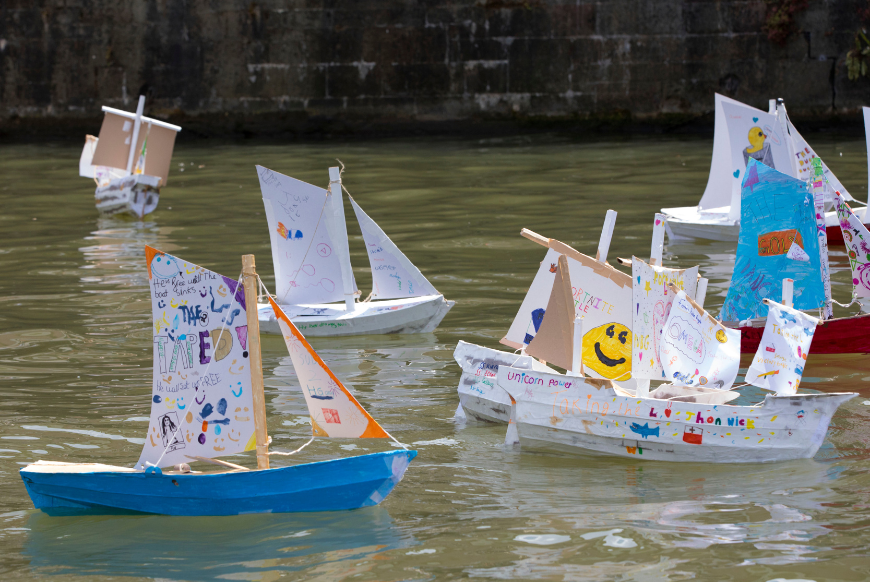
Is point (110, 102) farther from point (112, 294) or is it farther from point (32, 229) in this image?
point (112, 294)

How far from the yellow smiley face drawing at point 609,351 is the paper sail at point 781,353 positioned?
33.9 inches

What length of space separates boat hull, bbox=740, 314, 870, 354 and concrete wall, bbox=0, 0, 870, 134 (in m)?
14.0

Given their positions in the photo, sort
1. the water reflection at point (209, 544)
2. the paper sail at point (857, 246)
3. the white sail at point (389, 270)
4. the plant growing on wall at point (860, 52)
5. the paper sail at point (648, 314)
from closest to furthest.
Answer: the water reflection at point (209, 544) → the paper sail at point (648, 314) → the paper sail at point (857, 246) → the white sail at point (389, 270) → the plant growing on wall at point (860, 52)

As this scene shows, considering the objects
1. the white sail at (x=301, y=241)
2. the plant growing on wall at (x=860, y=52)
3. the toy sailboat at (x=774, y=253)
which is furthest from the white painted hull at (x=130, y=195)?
the plant growing on wall at (x=860, y=52)

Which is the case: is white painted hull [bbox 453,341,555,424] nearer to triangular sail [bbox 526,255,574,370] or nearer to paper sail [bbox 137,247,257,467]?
triangular sail [bbox 526,255,574,370]

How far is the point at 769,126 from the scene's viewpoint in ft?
40.4

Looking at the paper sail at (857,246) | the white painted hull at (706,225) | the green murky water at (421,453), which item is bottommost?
the green murky water at (421,453)

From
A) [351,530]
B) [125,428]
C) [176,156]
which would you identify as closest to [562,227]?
[125,428]

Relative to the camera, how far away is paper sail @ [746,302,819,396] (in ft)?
20.7

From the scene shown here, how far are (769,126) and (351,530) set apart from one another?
8.60 metres

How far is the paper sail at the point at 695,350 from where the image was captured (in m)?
6.68

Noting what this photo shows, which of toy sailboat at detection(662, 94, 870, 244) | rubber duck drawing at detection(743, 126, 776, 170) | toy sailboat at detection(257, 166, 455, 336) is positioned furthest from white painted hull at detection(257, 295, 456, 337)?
rubber duck drawing at detection(743, 126, 776, 170)

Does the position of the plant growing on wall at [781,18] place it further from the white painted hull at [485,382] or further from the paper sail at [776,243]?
the white painted hull at [485,382]

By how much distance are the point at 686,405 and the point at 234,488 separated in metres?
2.56
